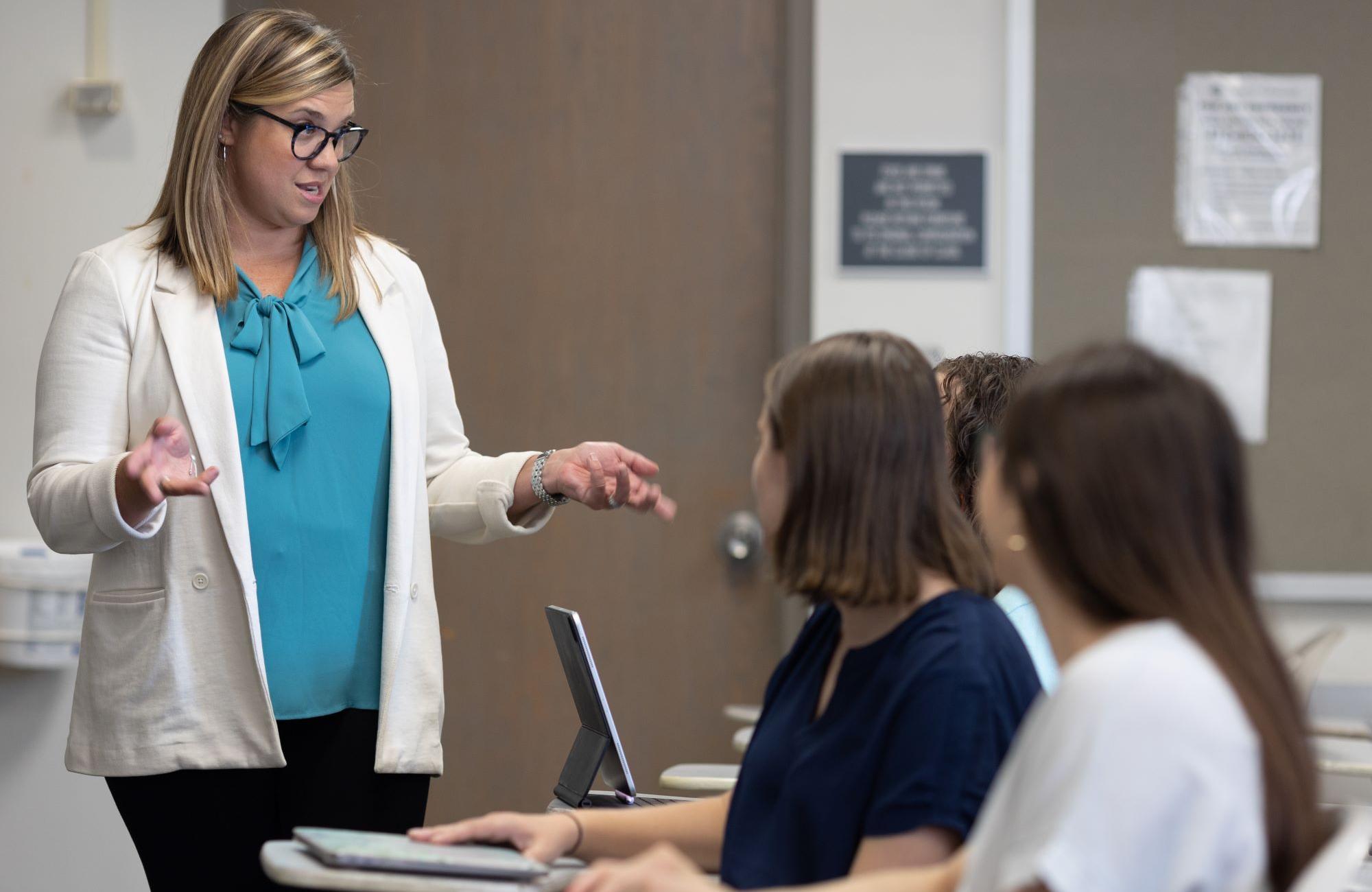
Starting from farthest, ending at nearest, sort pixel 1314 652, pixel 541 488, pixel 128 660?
1. pixel 1314 652
2. pixel 541 488
3. pixel 128 660

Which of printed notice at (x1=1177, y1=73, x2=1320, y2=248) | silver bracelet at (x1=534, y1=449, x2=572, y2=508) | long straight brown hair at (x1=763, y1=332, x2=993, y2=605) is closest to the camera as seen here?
long straight brown hair at (x1=763, y1=332, x2=993, y2=605)

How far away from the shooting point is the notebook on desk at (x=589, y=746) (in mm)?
1582

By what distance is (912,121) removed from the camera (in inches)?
111

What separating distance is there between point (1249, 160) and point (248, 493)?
7.33 feet

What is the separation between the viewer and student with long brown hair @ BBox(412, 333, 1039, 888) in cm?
107

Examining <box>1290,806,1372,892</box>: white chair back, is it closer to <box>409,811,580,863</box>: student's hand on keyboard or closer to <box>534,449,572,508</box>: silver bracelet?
<box>409,811,580,863</box>: student's hand on keyboard

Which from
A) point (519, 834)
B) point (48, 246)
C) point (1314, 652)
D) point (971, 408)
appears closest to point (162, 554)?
point (519, 834)

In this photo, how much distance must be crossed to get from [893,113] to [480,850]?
6.85ft

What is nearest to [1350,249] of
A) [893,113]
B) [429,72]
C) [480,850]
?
[893,113]

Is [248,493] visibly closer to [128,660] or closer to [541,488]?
[128,660]

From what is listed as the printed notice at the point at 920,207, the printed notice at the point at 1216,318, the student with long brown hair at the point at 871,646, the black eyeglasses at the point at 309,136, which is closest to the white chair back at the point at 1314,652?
the printed notice at the point at 1216,318

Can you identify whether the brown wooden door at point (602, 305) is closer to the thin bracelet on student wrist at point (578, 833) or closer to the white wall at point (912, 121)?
the white wall at point (912, 121)

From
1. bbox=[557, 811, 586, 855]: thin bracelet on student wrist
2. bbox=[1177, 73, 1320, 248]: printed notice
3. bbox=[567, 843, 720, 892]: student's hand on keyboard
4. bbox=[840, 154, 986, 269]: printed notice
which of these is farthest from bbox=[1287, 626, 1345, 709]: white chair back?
bbox=[567, 843, 720, 892]: student's hand on keyboard

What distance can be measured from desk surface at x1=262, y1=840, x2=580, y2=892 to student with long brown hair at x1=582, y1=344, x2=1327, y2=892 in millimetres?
374
